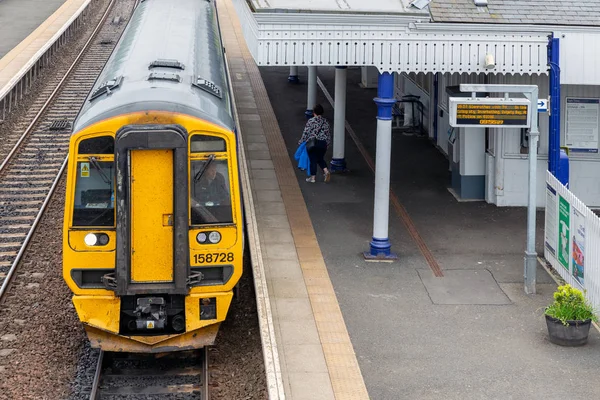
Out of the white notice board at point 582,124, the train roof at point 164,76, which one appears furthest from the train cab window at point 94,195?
the white notice board at point 582,124

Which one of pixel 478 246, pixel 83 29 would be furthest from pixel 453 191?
pixel 83 29

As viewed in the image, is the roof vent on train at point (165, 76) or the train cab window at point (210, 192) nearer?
the train cab window at point (210, 192)

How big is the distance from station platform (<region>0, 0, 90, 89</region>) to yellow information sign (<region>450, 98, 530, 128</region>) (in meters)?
14.2

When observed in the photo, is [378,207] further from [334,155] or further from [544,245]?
[334,155]

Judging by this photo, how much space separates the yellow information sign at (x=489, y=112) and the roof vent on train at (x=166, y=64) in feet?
10.8

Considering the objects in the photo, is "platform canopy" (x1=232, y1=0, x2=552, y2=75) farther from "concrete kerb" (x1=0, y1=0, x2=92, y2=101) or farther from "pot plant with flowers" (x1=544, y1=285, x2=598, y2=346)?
"concrete kerb" (x1=0, y1=0, x2=92, y2=101)

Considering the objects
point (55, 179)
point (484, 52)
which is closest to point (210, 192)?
point (484, 52)

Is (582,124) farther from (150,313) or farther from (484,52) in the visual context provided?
(150,313)

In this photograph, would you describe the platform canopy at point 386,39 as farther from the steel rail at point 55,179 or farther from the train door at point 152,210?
the steel rail at point 55,179

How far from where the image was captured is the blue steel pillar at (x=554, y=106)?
13156mm

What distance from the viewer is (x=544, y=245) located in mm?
13609

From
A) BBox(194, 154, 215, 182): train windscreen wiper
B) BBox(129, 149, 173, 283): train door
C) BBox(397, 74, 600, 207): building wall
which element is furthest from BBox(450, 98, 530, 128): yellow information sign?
BBox(129, 149, 173, 283): train door

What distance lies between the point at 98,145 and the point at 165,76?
140 cm

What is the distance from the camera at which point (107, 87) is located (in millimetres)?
10516
